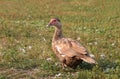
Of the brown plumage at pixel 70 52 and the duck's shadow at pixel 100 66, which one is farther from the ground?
the brown plumage at pixel 70 52

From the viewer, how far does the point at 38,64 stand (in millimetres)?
11258

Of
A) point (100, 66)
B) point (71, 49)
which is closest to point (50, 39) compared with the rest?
point (100, 66)

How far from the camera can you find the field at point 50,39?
1045 cm

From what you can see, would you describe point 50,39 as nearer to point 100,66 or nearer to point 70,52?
point 100,66

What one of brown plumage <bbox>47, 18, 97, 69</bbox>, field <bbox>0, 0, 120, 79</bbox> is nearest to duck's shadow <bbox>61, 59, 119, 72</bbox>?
field <bbox>0, 0, 120, 79</bbox>

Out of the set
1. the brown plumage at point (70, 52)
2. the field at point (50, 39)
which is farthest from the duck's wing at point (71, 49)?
the field at point (50, 39)

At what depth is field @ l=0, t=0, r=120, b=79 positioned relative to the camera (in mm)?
10445

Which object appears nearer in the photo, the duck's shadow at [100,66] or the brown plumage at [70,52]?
the brown plumage at [70,52]

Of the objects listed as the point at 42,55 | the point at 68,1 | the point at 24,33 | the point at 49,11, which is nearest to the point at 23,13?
the point at 49,11

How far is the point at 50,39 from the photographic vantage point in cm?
1527

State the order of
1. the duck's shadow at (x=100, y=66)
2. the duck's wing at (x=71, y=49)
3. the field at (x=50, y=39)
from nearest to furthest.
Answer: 1. the duck's wing at (x=71, y=49)
2. the field at (x=50, y=39)
3. the duck's shadow at (x=100, y=66)

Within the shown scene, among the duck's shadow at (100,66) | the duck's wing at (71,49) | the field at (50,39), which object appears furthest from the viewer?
the duck's shadow at (100,66)

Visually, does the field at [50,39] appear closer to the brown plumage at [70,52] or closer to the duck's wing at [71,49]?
the brown plumage at [70,52]

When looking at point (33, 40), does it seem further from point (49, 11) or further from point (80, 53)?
point (49, 11)
